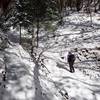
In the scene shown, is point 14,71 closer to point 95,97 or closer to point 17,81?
point 17,81

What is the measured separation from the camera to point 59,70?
1656 cm

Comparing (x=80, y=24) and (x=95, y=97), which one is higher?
(x=80, y=24)

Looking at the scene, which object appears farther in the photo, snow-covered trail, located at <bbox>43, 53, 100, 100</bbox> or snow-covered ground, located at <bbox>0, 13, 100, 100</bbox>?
snow-covered trail, located at <bbox>43, 53, 100, 100</bbox>

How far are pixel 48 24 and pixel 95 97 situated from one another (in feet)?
Result: 43.0

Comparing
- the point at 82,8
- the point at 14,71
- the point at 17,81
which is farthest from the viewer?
the point at 82,8

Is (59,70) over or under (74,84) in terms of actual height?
over

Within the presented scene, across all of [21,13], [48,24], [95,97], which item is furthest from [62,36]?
[95,97]

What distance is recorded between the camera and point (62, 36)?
1115 inches

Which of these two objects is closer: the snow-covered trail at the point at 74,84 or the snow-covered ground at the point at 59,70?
the snow-covered ground at the point at 59,70

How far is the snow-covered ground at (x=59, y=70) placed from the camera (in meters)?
9.76

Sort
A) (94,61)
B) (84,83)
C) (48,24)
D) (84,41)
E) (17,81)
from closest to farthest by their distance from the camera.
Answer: (17,81)
(84,83)
(94,61)
(48,24)
(84,41)

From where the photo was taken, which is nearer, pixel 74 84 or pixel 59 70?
pixel 74 84

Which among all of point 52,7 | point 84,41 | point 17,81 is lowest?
point 17,81

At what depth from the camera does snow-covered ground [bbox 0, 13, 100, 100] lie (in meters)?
9.76
